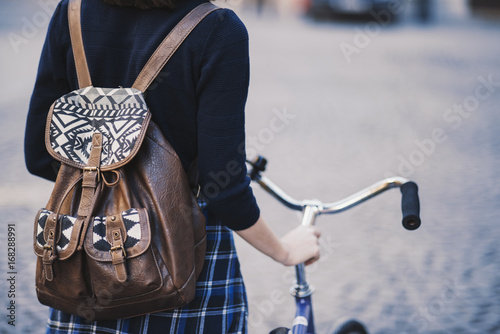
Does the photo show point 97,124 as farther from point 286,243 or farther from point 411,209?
point 411,209

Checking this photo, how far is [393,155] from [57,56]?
4722mm

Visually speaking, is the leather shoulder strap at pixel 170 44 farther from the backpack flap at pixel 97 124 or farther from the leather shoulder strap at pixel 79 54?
the leather shoulder strap at pixel 79 54

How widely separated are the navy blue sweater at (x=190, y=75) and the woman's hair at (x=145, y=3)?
2 cm

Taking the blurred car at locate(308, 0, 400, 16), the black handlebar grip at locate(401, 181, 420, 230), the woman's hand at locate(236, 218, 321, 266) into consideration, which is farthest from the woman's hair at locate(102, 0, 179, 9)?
the blurred car at locate(308, 0, 400, 16)

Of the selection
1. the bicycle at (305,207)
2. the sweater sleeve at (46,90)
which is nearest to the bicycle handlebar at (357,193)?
the bicycle at (305,207)

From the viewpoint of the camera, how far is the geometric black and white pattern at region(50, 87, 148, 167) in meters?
1.30

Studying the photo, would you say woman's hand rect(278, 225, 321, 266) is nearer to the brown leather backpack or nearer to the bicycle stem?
the bicycle stem

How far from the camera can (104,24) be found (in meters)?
1.38

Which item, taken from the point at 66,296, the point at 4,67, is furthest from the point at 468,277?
the point at 4,67

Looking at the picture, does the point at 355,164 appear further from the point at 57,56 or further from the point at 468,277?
the point at 57,56

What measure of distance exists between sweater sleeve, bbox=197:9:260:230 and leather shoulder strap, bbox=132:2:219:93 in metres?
0.04

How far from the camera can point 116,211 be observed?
1279mm

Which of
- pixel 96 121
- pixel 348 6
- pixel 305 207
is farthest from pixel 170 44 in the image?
pixel 348 6

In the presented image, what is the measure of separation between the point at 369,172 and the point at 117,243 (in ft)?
14.2
